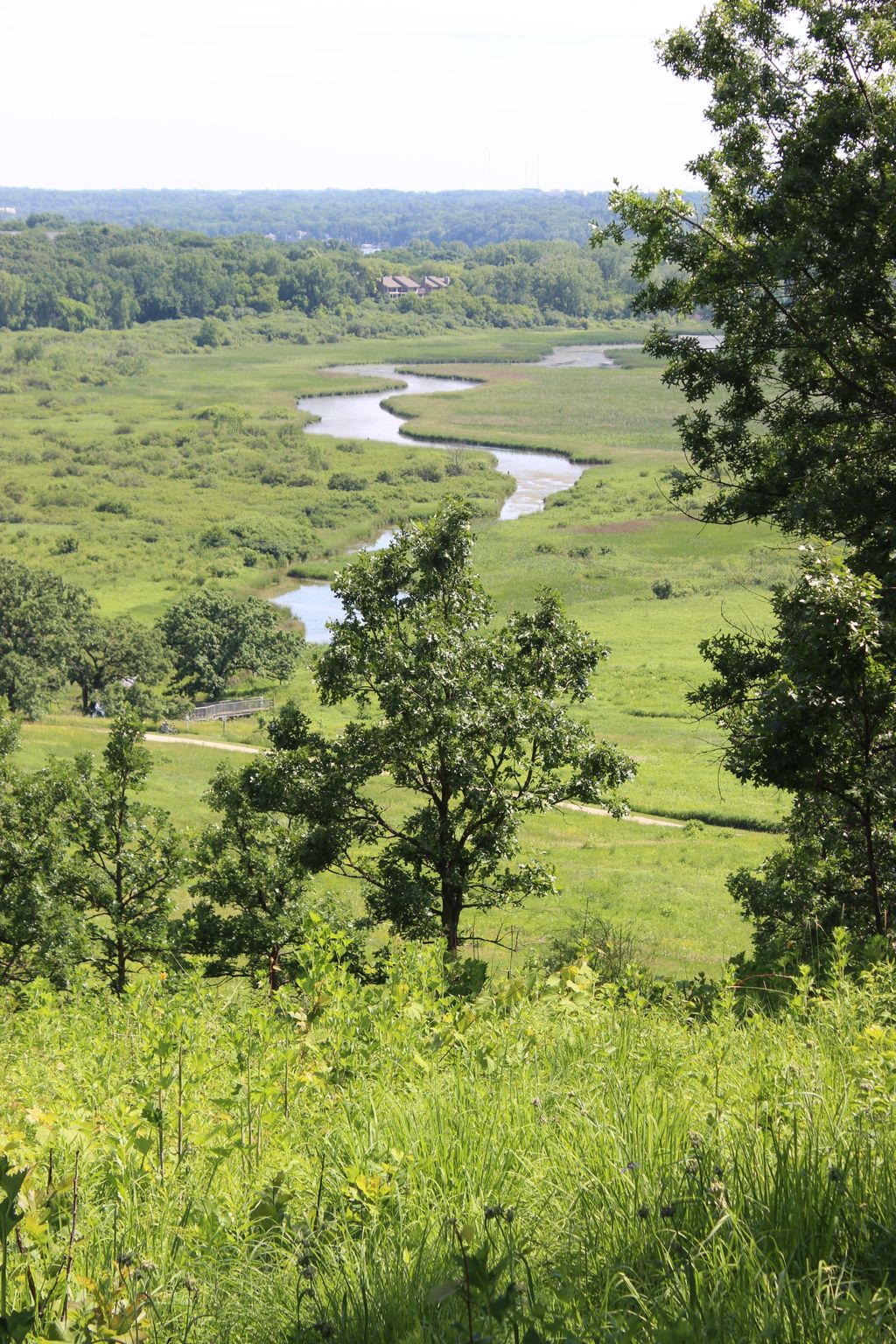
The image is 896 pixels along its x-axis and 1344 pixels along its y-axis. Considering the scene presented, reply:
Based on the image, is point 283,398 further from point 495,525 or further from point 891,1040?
→ point 891,1040

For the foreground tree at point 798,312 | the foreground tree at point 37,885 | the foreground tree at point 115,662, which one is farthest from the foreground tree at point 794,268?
the foreground tree at point 115,662

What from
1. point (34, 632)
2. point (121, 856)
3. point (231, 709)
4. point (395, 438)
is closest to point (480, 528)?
point (231, 709)

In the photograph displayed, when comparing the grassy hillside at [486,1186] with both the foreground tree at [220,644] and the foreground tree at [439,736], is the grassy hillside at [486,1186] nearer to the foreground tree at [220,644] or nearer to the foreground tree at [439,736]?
the foreground tree at [439,736]

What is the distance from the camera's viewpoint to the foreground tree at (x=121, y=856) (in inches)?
651

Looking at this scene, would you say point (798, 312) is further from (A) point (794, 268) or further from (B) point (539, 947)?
(B) point (539, 947)

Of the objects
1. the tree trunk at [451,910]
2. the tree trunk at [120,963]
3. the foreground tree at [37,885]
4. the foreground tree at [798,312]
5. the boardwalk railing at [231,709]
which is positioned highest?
the foreground tree at [798,312]

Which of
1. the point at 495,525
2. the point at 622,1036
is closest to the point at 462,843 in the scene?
the point at 622,1036

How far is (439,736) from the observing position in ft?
44.2

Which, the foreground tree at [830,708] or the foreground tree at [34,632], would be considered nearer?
the foreground tree at [830,708]

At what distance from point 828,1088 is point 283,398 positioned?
14187cm

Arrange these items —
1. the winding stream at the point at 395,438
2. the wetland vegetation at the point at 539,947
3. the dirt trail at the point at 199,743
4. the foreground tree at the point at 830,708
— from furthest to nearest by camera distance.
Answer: the winding stream at the point at 395,438 → the dirt trail at the point at 199,743 → the foreground tree at the point at 830,708 → the wetland vegetation at the point at 539,947

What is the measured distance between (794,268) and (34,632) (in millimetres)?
47161

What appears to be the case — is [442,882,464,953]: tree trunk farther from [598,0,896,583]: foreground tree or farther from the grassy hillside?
the grassy hillside

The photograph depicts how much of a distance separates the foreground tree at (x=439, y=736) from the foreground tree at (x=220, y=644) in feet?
139
